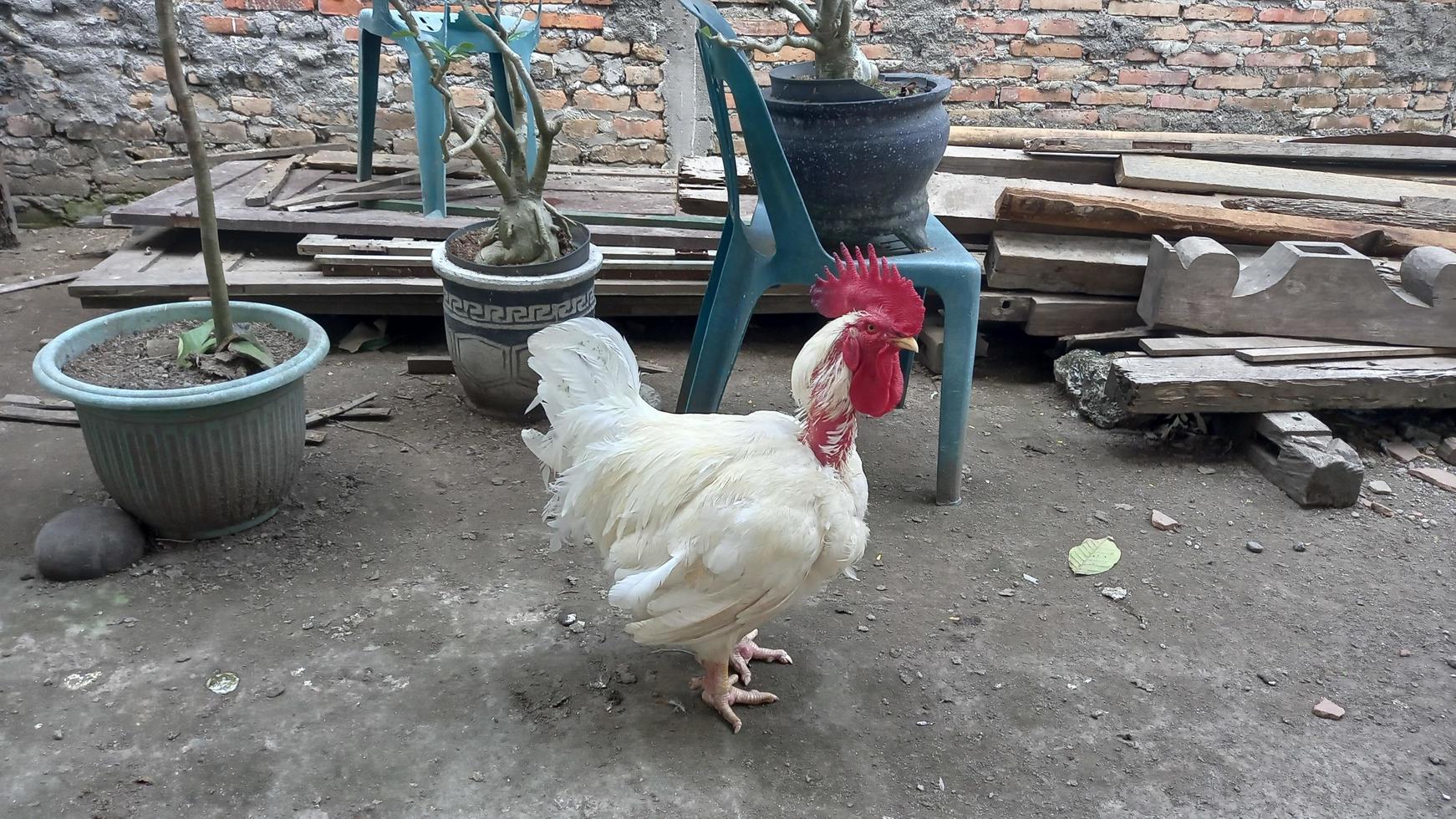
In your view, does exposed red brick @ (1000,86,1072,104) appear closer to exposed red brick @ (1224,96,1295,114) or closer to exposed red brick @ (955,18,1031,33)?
exposed red brick @ (955,18,1031,33)

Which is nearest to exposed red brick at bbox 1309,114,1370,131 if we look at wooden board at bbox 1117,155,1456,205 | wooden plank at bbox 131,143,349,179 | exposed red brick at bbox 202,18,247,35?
wooden board at bbox 1117,155,1456,205

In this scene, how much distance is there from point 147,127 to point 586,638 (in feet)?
17.6

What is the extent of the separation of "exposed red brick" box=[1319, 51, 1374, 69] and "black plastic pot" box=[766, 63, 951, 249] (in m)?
4.62

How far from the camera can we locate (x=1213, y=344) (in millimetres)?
4332

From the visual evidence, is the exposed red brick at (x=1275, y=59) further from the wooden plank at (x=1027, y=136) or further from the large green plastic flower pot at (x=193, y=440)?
the large green plastic flower pot at (x=193, y=440)

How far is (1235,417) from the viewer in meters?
4.36

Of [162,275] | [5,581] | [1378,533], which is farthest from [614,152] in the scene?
[1378,533]

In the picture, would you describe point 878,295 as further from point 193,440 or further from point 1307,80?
point 1307,80

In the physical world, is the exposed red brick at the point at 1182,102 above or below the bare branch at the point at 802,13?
below

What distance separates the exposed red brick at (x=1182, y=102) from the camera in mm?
6652

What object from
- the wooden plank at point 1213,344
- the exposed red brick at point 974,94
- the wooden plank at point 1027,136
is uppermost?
the exposed red brick at point 974,94

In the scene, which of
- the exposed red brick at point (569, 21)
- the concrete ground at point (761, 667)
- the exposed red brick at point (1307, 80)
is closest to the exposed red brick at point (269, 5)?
the exposed red brick at point (569, 21)

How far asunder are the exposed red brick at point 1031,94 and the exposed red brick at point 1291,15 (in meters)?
1.39

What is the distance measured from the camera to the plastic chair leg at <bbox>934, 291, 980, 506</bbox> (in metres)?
3.62
